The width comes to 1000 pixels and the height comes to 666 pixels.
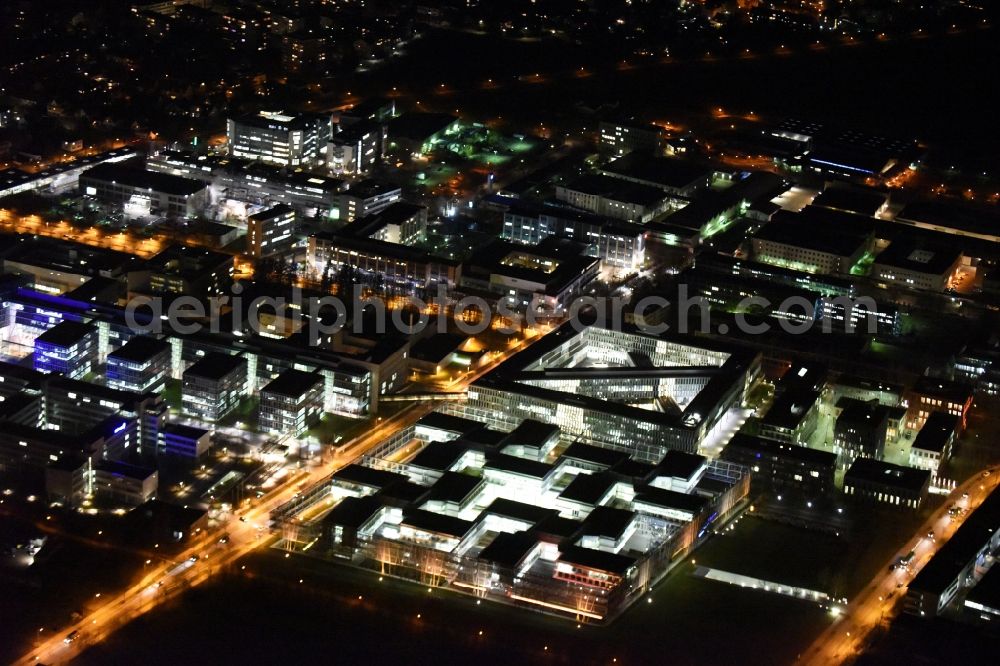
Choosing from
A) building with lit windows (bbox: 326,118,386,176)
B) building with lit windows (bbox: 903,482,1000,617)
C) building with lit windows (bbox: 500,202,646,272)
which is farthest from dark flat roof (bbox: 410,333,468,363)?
building with lit windows (bbox: 326,118,386,176)

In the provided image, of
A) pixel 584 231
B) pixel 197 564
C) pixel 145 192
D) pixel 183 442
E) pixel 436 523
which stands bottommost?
pixel 197 564

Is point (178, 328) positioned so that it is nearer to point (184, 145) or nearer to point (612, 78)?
point (184, 145)

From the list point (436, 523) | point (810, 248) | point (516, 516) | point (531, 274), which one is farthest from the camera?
point (810, 248)

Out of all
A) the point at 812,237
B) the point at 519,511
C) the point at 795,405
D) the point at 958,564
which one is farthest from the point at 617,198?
the point at 958,564

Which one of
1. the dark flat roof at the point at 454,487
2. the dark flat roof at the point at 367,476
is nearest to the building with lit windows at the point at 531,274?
the dark flat roof at the point at 454,487

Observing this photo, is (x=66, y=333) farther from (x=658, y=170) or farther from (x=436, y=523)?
(x=658, y=170)
